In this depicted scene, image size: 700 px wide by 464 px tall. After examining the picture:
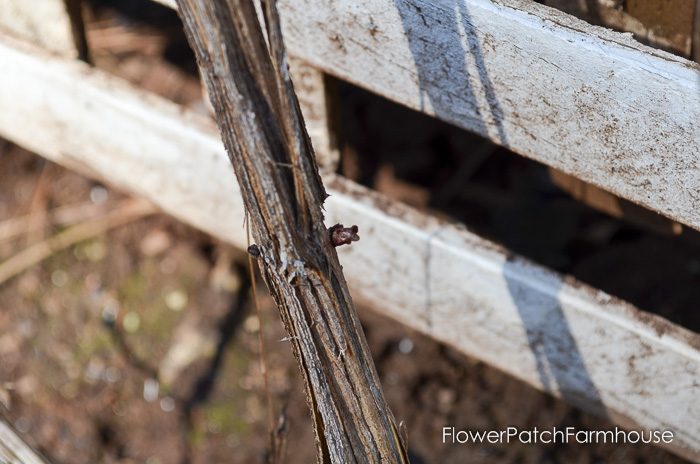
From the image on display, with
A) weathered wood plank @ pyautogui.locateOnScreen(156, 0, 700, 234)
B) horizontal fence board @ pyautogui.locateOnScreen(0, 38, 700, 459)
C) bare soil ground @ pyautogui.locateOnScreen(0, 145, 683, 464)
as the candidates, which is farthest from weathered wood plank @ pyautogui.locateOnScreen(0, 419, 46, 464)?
weathered wood plank @ pyautogui.locateOnScreen(156, 0, 700, 234)

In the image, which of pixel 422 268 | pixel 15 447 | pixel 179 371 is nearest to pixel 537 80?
pixel 422 268

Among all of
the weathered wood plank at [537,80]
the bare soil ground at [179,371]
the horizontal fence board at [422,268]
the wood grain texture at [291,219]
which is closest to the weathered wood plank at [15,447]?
the wood grain texture at [291,219]

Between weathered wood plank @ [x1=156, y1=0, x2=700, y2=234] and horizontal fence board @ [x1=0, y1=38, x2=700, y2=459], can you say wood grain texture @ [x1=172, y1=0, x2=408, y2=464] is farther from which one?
horizontal fence board @ [x1=0, y1=38, x2=700, y2=459]

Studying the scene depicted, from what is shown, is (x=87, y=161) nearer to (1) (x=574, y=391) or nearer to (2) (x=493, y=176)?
(2) (x=493, y=176)

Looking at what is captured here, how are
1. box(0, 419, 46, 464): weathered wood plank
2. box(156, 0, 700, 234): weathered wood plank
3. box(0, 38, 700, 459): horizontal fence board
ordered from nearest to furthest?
box(156, 0, 700, 234): weathered wood plank < box(0, 419, 46, 464): weathered wood plank < box(0, 38, 700, 459): horizontal fence board

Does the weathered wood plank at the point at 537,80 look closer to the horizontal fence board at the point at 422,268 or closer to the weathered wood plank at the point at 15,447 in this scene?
the horizontal fence board at the point at 422,268

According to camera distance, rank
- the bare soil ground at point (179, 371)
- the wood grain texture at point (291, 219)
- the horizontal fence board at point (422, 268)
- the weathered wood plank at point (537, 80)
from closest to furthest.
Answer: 1. the wood grain texture at point (291, 219)
2. the weathered wood plank at point (537, 80)
3. the horizontal fence board at point (422, 268)
4. the bare soil ground at point (179, 371)

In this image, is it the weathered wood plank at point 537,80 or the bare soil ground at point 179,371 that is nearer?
the weathered wood plank at point 537,80
